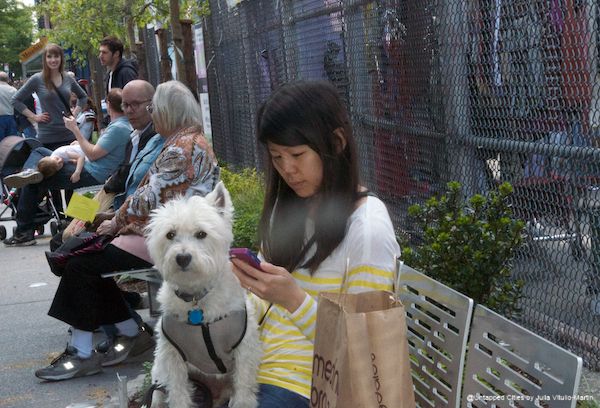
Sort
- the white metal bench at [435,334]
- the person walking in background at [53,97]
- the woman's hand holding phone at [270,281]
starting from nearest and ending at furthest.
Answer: the white metal bench at [435,334], the woman's hand holding phone at [270,281], the person walking in background at [53,97]

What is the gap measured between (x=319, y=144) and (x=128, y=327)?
3.42 m

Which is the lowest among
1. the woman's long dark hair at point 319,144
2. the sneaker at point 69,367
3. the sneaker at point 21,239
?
the sneaker at point 21,239

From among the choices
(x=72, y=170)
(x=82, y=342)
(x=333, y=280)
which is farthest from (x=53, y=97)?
(x=333, y=280)

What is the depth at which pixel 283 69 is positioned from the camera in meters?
9.05

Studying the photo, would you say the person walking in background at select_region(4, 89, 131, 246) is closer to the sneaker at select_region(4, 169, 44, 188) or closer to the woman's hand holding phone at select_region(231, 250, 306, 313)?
the sneaker at select_region(4, 169, 44, 188)

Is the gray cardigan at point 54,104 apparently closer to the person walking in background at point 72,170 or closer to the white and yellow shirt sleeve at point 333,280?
the person walking in background at point 72,170

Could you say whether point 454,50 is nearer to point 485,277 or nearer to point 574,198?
point 574,198

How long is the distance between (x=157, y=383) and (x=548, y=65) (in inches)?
91.6

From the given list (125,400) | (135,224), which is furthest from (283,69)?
(125,400)

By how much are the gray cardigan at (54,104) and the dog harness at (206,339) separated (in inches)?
356

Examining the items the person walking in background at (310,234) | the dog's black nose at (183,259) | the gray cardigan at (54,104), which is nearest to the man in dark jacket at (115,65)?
the gray cardigan at (54,104)

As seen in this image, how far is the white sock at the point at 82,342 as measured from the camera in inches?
224

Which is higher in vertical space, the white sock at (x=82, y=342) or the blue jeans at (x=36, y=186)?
the blue jeans at (x=36, y=186)

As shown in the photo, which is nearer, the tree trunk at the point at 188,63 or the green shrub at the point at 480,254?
the green shrub at the point at 480,254
